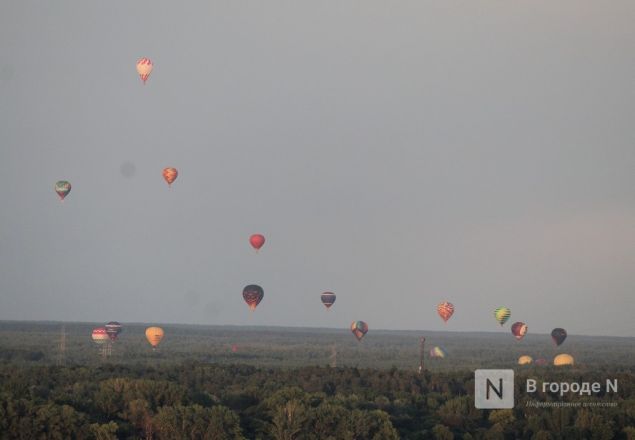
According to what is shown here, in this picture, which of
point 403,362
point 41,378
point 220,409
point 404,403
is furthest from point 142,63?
point 403,362

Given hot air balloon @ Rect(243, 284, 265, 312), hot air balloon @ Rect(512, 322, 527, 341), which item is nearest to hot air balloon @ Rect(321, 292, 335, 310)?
hot air balloon @ Rect(243, 284, 265, 312)

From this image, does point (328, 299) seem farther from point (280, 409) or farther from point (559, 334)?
point (280, 409)

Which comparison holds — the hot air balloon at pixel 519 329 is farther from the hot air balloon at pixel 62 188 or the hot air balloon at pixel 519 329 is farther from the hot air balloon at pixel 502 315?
the hot air balloon at pixel 62 188

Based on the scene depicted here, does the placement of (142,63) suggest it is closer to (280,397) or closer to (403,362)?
(280,397)

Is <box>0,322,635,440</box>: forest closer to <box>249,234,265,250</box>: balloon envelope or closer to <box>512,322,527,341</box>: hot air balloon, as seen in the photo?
<box>249,234,265,250</box>: balloon envelope

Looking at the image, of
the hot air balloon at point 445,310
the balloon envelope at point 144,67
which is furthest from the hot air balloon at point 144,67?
the hot air balloon at point 445,310

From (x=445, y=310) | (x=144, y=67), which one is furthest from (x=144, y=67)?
(x=445, y=310)
